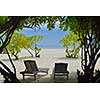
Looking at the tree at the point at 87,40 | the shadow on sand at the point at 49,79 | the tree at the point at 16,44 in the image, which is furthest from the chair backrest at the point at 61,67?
the tree at the point at 16,44

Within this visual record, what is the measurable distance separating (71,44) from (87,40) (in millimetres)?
330

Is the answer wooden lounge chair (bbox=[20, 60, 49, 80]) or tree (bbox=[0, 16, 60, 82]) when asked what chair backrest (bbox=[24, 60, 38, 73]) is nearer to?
wooden lounge chair (bbox=[20, 60, 49, 80])

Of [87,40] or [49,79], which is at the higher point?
[87,40]

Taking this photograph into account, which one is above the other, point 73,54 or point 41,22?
point 41,22

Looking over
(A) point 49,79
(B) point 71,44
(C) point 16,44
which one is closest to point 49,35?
(B) point 71,44

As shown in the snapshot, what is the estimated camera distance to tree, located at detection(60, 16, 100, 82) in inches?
317

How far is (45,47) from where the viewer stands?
26.2 ft

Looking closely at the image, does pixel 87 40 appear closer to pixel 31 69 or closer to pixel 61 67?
pixel 61 67

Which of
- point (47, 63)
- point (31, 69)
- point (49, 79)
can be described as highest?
point (47, 63)

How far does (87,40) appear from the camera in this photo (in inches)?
321
